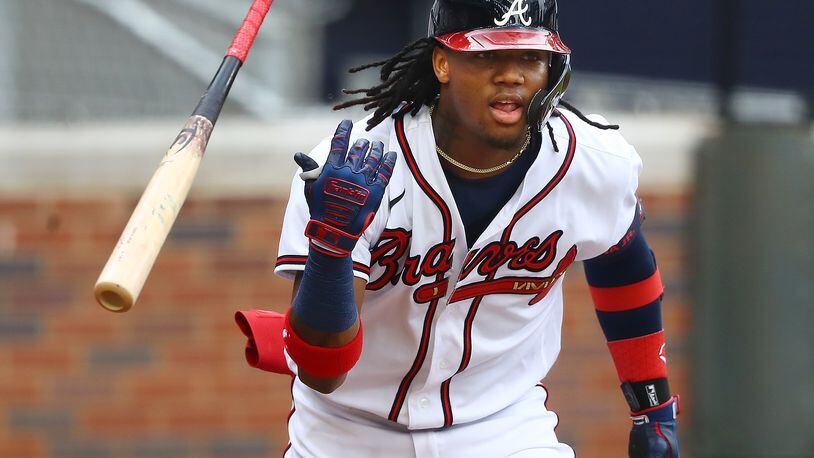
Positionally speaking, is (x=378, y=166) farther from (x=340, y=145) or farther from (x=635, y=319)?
(x=635, y=319)

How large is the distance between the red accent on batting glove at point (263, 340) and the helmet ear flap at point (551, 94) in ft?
2.67

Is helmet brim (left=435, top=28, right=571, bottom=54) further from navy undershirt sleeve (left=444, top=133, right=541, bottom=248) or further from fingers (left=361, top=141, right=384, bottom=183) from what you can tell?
fingers (left=361, top=141, right=384, bottom=183)

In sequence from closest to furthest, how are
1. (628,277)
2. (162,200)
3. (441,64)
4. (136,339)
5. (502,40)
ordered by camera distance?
(162,200), (502,40), (441,64), (628,277), (136,339)

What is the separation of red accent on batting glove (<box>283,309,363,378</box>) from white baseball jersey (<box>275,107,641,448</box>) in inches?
8.5

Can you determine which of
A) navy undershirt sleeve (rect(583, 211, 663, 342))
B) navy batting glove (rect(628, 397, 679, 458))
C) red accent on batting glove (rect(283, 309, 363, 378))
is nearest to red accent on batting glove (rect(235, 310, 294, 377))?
red accent on batting glove (rect(283, 309, 363, 378))

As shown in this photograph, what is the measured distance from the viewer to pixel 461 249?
334 cm

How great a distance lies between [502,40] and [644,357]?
109cm

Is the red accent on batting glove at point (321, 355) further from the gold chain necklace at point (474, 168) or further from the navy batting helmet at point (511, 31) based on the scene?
the navy batting helmet at point (511, 31)

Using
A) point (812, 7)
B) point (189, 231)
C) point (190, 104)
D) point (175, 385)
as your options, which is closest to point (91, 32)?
point (190, 104)

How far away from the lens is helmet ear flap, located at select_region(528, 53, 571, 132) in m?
3.17

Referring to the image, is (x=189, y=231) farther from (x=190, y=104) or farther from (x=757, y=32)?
(x=757, y=32)

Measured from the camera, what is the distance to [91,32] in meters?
6.38

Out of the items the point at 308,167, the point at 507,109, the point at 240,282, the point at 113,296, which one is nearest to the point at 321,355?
the point at 308,167

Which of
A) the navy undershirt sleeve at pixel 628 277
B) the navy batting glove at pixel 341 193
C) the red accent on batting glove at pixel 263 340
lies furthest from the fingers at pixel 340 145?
the navy undershirt sleeve at pixel 628 277
